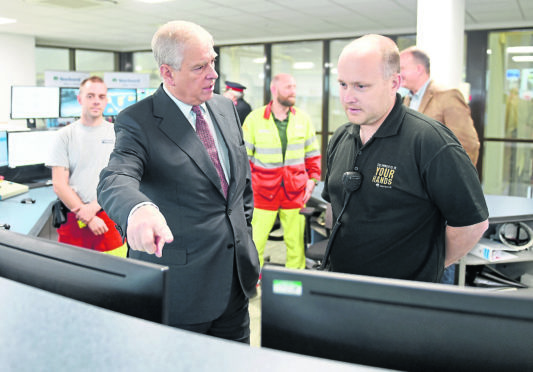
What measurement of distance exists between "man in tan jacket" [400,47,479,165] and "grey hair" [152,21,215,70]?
1.79m

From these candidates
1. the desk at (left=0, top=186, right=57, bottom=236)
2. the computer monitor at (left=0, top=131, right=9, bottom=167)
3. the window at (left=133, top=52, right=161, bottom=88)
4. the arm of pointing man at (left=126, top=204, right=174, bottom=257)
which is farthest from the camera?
the window at (left=133, top=52, right=161, bottom=88)

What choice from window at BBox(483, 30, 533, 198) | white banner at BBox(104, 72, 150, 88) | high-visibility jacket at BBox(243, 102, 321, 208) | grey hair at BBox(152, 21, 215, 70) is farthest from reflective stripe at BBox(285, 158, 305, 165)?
white banner at BBox(104, 72, 150, 88)

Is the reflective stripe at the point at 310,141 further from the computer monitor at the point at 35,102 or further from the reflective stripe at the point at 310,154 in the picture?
the computer monitor at the point at 35,102

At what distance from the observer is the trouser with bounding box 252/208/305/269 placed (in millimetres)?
3688

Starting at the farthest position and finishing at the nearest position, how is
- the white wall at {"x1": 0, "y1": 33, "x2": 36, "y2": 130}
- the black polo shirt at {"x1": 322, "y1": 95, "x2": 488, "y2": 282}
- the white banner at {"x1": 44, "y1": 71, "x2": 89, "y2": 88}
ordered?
the white wall at {"x1": 0, "y1": 33, "x2": 36, "y2": 130} < the white banner at {"x1": 44, "y1": 71, "x2": 89, "y2": 88} < the black polo shirt at {"x1": 322, "y1": 95, "x2": 488, "y2": 282}

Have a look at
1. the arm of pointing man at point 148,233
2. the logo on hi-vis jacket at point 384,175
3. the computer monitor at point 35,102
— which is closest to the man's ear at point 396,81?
the logo on hi-vis jacket at point 384,175

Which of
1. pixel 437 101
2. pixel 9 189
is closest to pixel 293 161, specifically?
pixel 437 101

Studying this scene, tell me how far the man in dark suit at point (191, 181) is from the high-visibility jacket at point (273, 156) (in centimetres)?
202

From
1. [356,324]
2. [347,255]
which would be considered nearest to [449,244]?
[347,255]

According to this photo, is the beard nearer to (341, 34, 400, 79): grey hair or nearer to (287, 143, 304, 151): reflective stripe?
(287, 143, 304, 151): reflective stripe

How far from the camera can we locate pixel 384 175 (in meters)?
1.35

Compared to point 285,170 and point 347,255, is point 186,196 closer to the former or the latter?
point 347,255

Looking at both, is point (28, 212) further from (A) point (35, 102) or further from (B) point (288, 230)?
(A) point (35, 102)

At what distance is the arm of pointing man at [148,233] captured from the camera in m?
0.92
